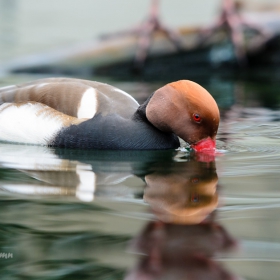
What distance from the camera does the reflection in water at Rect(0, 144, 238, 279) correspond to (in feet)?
11.8

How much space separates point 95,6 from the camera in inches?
966

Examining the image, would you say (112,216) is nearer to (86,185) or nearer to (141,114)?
(86,185)

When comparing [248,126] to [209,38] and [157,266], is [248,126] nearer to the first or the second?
[157,266]

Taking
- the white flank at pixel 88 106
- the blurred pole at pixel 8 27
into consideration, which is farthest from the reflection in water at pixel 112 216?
the blurred pole at pixel 8 27

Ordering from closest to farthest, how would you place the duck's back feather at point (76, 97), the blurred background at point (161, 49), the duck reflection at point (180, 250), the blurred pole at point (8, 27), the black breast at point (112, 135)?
the duck reflection at point (180, 250), the black breast at point (112, 135), the duck's back feather at point (76, 97), the blurred background at point (161, 49), the blurred pole at point (8, 27)

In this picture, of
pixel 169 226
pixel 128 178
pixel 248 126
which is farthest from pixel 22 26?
pixel 169 226

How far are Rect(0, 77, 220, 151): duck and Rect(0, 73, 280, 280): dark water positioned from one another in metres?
0.13

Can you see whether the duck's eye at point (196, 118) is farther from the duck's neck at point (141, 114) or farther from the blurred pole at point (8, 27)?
the blurred pole at point (8, 27)

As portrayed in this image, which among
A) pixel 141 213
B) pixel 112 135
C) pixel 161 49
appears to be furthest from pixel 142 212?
pixel 161 49

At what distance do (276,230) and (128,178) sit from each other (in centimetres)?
159

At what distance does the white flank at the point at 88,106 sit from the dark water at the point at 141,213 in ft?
1.09

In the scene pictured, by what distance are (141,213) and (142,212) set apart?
2 centimetres

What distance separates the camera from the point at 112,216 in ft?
14.4

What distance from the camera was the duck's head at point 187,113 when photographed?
6.19 metres
